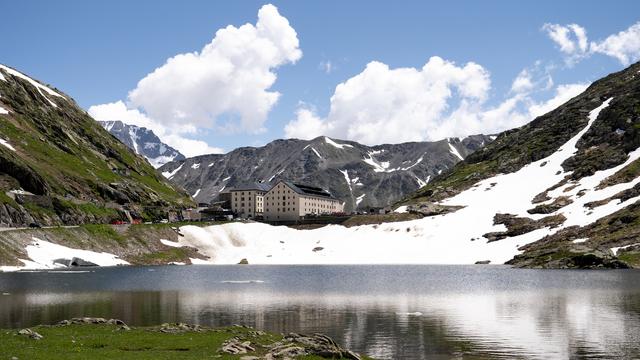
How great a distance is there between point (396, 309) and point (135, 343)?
31963 mm

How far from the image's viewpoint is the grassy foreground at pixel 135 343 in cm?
3253

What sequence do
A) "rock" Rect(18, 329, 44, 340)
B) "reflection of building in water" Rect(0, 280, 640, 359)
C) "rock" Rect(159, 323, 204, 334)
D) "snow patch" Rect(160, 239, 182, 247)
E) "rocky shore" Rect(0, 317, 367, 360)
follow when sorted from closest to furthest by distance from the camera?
"rocky shore" Rect(0, 317, 367, 360) → "rock" Rect(18, 329, 44, 340) → "reflection of building in water" Rect(0, 280, 640, 359) → "rock" Rect(159, 323, 204, 334) → "snow patch" Rect(160, 239, 182, 247)

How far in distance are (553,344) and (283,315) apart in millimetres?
25740

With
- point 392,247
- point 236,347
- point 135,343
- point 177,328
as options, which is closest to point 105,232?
point 392,247

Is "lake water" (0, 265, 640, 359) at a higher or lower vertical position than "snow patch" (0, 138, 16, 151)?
lower

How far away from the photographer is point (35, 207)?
164250mm

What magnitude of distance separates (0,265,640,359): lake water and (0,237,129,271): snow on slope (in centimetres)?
2722

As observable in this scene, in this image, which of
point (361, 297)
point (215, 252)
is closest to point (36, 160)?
point (215, 252)

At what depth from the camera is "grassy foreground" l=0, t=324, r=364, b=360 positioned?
32.5 metres

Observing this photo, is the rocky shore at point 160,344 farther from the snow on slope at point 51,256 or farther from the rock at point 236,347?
the snow on slope at point 51,256

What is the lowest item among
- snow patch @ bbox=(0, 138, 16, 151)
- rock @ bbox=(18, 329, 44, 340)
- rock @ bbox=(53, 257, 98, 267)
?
rock @ bbox=(18, 329, 44, 340)

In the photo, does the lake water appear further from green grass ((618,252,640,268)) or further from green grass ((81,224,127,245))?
green grass ((81,224,127,245))

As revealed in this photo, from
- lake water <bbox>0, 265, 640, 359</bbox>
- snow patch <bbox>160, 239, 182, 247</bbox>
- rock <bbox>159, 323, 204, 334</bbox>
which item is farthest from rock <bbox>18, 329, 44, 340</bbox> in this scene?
snow patch <bbox>160, 239, 182, 247</bbox>

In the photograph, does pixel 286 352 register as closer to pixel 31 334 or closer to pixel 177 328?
pixel 177 328
